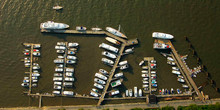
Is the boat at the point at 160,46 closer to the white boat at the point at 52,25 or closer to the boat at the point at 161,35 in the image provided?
the boat at the point at 161,35

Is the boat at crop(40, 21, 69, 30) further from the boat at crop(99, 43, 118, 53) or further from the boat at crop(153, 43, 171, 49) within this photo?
the boat at crop(153, 43, 171, 49)

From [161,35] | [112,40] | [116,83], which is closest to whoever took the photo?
[116,83]

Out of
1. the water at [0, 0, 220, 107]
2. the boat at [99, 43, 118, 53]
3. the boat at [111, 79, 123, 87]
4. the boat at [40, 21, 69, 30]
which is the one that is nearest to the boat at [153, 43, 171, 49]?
the water at [0, 0, 220, 107]

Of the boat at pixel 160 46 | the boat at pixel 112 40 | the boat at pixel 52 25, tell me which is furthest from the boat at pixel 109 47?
the boat at pixel 52 25

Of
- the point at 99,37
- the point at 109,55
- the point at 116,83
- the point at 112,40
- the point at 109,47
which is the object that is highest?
the point at 99,37

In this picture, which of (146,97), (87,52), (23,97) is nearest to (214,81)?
(146,97)

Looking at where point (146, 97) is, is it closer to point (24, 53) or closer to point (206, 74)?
point (206, 74)

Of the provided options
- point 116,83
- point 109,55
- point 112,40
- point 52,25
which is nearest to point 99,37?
point 112,40

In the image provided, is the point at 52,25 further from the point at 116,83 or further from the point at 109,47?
the point at 116,83
